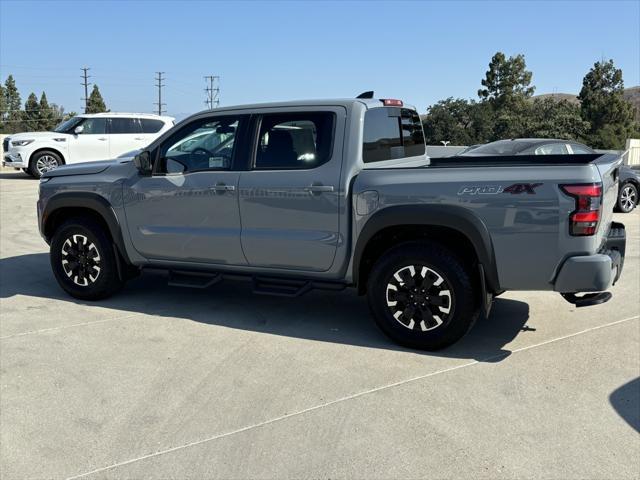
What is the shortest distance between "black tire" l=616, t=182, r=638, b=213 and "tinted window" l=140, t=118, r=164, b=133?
1192 centimetres

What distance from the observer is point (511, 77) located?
62.4 meters

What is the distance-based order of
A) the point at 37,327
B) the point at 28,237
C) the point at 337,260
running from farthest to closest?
the point at 28,237 → the point at 37,327 → the point at 337,260

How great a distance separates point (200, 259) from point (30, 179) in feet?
48.7

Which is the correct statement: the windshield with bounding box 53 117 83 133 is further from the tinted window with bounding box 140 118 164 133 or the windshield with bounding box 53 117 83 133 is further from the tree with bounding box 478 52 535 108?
the tree with bounding box 478 52 535 108

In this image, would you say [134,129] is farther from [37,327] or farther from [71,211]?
[37,327]

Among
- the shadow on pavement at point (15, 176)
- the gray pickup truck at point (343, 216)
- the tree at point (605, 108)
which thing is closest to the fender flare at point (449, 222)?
the gray pickup truck at point (343, 216)

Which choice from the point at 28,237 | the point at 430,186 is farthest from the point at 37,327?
the point at 28,237

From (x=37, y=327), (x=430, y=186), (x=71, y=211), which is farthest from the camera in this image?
(x=71, y=211)

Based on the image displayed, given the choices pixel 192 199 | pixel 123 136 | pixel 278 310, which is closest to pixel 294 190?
pixel 192 199

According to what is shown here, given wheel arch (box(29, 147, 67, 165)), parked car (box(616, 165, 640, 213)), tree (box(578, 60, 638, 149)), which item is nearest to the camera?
parked car (box(616, 165, 640, 213))

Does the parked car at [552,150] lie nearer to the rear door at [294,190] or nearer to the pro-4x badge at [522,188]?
the rear door at [294,190]

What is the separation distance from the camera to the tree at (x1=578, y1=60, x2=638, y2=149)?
160ft

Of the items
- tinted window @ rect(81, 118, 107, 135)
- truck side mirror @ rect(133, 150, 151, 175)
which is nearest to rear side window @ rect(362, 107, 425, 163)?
truck side mirror @ rect(133, 150, 151, 175)

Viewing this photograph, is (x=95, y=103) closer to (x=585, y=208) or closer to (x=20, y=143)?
(x=20, y=143)
